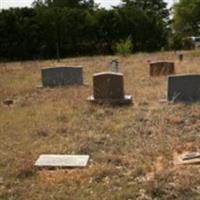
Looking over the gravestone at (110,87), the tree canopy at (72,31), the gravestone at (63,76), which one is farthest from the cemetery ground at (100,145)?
the tree canopy at (72,31)

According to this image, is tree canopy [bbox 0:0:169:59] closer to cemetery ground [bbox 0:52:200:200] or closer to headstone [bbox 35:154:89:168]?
cemetery ground [bbox 0:52:200:200]

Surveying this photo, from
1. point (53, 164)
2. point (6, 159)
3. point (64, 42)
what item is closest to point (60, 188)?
point (53, 164)

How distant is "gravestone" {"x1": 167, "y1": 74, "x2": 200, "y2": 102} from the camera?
1075 cm

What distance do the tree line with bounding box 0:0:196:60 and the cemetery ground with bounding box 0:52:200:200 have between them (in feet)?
60.5

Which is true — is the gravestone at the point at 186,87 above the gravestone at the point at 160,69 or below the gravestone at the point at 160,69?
above

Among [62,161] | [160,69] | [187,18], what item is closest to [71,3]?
[187,18]

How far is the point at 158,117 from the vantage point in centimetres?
938

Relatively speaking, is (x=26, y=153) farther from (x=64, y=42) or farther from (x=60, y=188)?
(x=64, y=42)

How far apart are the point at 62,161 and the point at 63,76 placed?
7.88 meters

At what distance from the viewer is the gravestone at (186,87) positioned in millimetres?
Answer: 10750

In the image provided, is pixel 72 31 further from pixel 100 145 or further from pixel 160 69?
pixel 100 145

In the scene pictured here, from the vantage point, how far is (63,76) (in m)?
14.4

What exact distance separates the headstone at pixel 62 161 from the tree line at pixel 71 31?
77.6 ft

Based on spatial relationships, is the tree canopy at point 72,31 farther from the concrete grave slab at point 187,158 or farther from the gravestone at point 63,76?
the concrete grave slab at point 187,158
